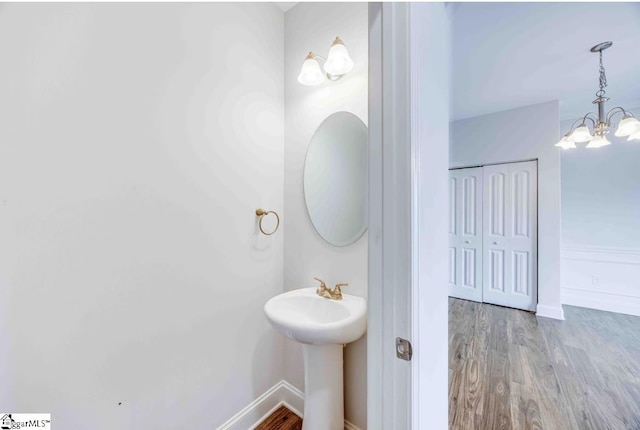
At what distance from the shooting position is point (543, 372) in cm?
190

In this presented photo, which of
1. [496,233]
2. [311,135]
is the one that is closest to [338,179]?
[311,135]

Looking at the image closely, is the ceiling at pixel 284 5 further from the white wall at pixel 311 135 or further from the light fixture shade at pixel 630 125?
the light fixture shade at pixel 630 125

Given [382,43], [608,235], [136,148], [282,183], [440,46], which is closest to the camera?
[382,43]

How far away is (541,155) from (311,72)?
314cm

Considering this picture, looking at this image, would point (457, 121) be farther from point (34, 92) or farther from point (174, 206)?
point (34, 92)

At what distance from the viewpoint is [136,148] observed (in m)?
1.00

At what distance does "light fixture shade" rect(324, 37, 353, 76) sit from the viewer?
3.92ft

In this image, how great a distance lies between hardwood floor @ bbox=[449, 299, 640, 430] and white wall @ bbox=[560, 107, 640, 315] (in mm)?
376

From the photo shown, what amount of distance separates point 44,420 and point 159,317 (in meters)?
0.41

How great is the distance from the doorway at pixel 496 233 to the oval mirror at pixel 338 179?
2.38 meters

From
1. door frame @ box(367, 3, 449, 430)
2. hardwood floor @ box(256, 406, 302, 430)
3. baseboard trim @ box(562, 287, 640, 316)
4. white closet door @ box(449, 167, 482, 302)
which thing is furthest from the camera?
white closet door @ box(449, 167, 482, 302)

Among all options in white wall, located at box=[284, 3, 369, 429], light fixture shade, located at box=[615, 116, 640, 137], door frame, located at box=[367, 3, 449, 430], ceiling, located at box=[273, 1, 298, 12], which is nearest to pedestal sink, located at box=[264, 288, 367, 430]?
white wall, located at box=[284, 3, 369, 429]

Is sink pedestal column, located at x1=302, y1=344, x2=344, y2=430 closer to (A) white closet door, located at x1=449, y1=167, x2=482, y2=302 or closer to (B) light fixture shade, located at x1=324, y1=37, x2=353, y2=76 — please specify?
(B) light fixture shade, located at x1=324, y1=37, x2=353, y2=76

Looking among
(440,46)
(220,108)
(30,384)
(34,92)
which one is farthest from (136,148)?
(440,46)
